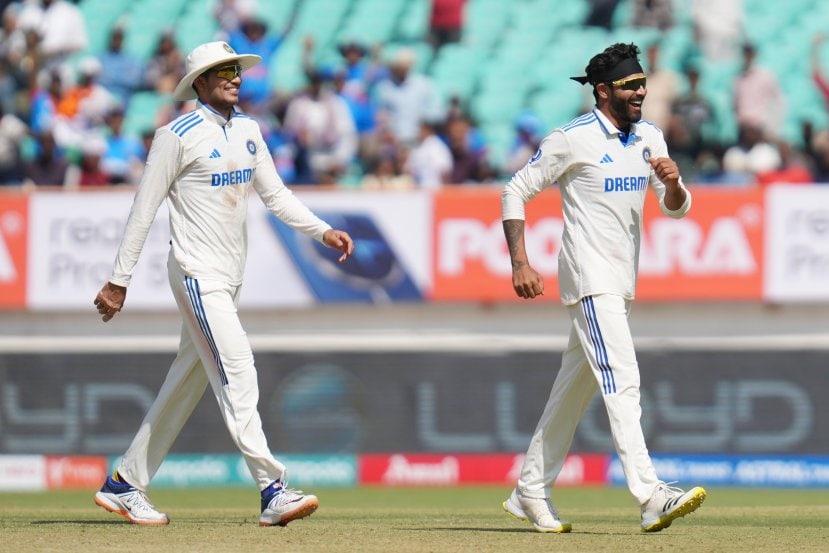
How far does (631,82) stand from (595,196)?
0.54 metres

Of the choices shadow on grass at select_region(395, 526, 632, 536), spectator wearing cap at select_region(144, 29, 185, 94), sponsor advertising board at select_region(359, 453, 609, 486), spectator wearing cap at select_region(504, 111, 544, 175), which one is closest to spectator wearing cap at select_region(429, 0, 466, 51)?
spectator wearing cap at select_region(504, 111, 544, 175)

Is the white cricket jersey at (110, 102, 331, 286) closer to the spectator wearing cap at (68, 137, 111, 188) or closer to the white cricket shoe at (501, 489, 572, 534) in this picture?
the white cricket shoe at (501, 489, 572, 534)

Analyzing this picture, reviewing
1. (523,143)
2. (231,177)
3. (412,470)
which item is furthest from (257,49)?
(231,177)

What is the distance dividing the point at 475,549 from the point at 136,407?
7.63 metres

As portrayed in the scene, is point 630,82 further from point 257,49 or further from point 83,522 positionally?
point 257,49

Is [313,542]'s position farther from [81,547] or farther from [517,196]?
[517,196]

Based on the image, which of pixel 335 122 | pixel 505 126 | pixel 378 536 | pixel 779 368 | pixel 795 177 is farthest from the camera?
pixel 505 126

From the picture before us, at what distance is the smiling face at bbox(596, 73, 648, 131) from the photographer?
24.9 feet

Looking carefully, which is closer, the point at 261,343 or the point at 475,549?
the point at 475,549

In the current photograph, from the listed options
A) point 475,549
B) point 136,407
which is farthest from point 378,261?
point 475,549

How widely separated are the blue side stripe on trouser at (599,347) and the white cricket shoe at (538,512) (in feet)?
2.22

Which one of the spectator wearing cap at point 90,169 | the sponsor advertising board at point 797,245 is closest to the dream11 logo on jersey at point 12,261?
the spectator wearing cap at point 90,169

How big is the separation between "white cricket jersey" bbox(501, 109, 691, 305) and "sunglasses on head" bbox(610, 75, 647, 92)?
168mm

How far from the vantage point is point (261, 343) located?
46.0 ft
